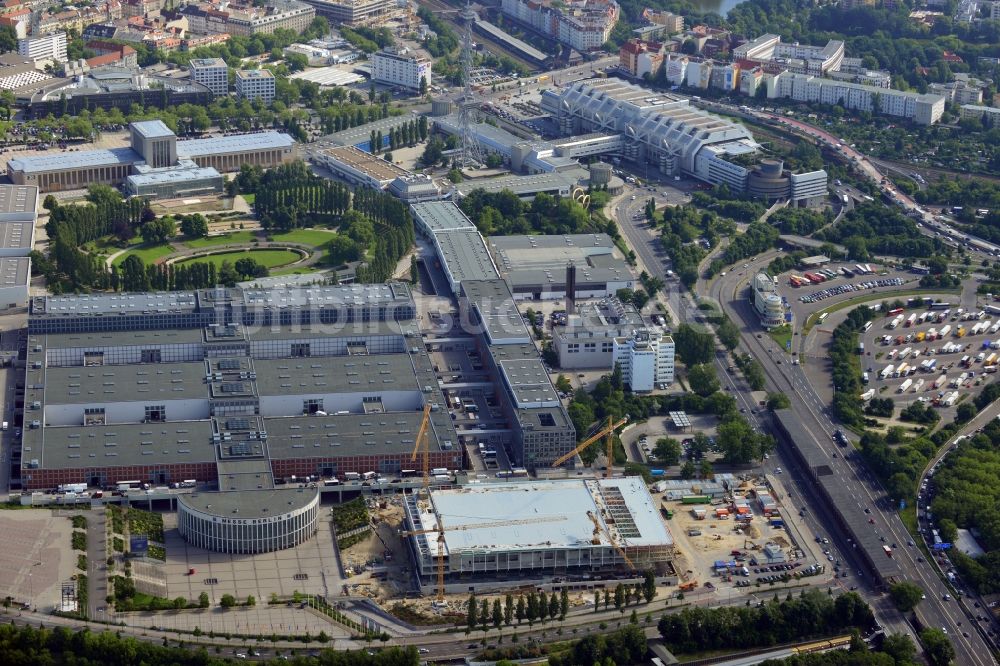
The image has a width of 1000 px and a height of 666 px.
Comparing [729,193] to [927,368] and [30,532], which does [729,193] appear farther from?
[30,532]

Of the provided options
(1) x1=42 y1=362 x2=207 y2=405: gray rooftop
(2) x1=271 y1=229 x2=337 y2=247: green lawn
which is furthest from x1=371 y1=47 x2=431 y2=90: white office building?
(1) x1=42 y1=362 x2=207 y2=405: gray rooftop

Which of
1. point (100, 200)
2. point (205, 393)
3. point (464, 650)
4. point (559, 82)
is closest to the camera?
point (464, 650)

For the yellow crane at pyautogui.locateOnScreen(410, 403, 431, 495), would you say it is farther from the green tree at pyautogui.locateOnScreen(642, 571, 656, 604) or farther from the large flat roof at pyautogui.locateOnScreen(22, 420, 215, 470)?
the green tree at pyautogui.locateOnScreen(642, 571, 656, 604)

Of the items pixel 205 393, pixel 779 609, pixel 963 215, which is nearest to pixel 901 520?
pixel 779 609

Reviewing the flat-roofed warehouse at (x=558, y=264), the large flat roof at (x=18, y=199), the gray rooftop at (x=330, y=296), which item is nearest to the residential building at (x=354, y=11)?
the large flat roof at (x=18, y=199)

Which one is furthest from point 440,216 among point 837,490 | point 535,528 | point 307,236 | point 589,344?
point 535,528

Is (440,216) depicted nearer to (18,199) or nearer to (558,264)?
(558,264)
